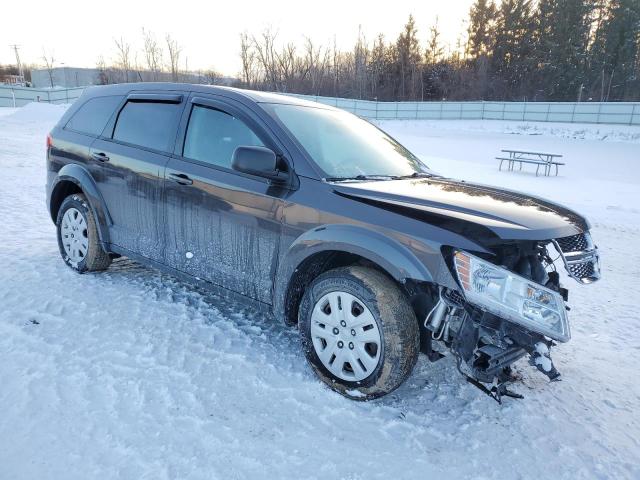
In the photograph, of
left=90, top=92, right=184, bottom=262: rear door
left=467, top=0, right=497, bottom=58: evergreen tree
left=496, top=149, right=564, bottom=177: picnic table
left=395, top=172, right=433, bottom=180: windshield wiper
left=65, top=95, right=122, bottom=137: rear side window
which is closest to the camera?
left=395, top=172, right=433, bottom=180: windshield wiper

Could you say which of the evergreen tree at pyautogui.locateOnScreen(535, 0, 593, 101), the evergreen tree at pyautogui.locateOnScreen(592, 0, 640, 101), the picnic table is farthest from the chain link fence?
the evergreen tree at pyautogui.locateOnScreen(592, 0, 640, 101)

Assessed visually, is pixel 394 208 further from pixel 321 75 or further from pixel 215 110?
pixel 321 75

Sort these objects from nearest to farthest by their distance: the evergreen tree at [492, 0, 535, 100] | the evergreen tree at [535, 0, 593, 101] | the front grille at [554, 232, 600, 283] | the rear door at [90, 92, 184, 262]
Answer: the front grille at [554, 232, 600, 283], the rear door at [90, 92, 184, 262], the evergreen tree at [535, 0, 593, 101], the evergreen tree at [492, 0, 535, 100]

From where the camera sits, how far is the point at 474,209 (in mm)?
2484

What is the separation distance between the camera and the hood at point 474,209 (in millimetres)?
2297

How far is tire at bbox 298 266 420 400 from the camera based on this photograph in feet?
8.14

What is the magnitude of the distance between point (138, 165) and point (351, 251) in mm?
2073

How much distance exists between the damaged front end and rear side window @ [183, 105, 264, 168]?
1.61 metres

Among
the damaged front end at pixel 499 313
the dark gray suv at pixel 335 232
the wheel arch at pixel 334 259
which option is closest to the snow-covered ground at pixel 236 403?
the dark gray suv at pixel 335 232

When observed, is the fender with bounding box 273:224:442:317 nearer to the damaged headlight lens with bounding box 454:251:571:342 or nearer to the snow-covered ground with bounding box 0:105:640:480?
the damaged headlight lens with bounding box 454:251:571:342

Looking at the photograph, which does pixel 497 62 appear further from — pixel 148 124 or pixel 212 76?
pixel 148 124

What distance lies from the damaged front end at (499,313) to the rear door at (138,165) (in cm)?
231

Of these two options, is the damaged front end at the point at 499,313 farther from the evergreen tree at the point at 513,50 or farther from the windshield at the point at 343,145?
the evergreen tree at the point at 513,50

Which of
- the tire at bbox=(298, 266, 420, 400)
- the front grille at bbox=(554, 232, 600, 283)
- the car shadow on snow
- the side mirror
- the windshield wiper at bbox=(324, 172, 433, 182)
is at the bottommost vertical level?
the car shadow on snow
